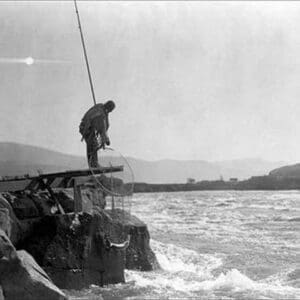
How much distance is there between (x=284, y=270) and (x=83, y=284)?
6.03 meters

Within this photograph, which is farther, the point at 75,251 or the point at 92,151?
the point at 92,151

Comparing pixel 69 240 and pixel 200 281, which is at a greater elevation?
pixel 69 240

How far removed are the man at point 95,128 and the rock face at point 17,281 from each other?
545 cm

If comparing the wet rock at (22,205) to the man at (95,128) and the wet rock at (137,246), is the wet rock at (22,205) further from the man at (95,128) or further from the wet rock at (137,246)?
the wet rock at (137,246)

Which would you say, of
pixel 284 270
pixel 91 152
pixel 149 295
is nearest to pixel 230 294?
pixel 149 295

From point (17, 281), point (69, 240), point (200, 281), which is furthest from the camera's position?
point (200, 281)

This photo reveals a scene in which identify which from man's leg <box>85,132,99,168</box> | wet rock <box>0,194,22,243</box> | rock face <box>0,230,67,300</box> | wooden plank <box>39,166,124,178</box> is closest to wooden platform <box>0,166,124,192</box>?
wooden plank <box>39,166,124,178</box>

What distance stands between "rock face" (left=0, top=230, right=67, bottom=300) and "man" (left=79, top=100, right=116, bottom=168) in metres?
5.45

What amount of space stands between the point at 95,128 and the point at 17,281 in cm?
604

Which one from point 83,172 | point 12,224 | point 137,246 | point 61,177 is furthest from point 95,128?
point 12,224

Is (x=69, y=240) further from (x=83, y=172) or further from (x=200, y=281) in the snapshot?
(x=200, y=281)

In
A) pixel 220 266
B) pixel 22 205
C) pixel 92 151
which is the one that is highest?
pixel 92 151

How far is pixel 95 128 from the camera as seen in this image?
1480 cm

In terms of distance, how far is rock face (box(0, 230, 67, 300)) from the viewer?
950 centimetres
